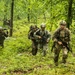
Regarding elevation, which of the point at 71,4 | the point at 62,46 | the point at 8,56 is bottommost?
the point at 8,56

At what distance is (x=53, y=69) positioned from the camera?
13.3 metres

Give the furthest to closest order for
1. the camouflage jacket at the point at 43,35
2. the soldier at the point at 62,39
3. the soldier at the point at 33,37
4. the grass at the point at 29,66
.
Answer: the soldier at the point at 33,37 → the camouflage jacket at the point at 43,35 → the soldier at the point at 62,39 → the grass at the point at 29,66

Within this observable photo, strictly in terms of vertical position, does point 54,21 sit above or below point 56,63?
above

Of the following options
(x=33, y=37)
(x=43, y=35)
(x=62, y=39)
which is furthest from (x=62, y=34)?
(x=33, y=37)

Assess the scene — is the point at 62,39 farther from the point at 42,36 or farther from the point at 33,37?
the point at 33,37

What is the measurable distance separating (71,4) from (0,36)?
6146 mm

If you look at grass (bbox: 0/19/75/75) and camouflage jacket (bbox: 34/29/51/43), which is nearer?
grass (bbox: 0/19/75/75)

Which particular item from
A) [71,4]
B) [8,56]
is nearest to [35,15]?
[71,4]

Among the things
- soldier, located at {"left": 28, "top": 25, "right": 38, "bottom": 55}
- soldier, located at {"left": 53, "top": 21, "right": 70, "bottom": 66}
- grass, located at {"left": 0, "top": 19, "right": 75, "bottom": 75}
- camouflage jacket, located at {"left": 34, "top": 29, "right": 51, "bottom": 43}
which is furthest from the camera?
soldier, located at {"left": 28, "top": 25, "right": 38, "bottom": 55}

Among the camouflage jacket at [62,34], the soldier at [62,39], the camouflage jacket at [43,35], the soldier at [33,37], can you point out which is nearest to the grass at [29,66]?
the soldier at [33,37]

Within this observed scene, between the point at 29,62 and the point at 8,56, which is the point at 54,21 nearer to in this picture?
the point at 8,56

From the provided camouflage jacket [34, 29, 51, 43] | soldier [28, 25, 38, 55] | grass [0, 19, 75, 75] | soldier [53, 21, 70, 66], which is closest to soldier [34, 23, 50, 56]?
camouflage jacket [34, 29, 51, 43]

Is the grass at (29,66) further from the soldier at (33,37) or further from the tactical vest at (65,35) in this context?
the tactical vest at (65,35)

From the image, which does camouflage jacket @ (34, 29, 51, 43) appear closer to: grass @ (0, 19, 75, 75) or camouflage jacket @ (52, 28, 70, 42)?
grass @ (0, 19, 75, 75)
